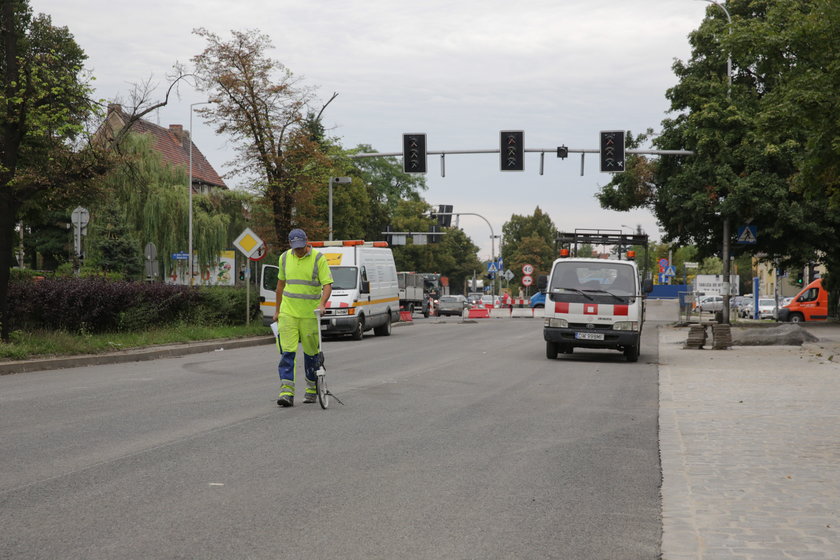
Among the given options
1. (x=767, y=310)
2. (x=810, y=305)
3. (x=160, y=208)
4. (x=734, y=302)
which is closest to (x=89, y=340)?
(x=160, y=208)

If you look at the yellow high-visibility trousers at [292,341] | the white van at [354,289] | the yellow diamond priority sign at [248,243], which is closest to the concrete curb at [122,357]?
the white van at [354,289]

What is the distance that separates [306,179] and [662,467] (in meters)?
29.5

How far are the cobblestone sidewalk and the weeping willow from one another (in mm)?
35229

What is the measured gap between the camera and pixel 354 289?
2778 cm

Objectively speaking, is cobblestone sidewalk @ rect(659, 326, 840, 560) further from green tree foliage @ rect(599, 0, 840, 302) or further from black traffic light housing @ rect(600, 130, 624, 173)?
black traffic light housing @ rect(600, 130, 624, 173)

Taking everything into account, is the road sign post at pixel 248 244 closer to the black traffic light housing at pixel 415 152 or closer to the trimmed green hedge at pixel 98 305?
the trimmed green hedge at pixel 98 305

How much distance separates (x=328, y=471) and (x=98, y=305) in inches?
589

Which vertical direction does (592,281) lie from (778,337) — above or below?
above

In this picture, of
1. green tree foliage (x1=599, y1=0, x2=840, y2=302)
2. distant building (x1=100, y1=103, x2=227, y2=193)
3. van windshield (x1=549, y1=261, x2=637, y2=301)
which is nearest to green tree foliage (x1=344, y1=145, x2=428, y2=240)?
distant building (x1=100, y1=103, x2=227, y2=193)

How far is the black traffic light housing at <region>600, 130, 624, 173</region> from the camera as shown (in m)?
29.7

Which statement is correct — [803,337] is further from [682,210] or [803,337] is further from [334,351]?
[334,351]

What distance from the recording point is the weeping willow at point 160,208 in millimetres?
46781

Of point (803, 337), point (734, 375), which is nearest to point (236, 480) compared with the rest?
point (734, 375)

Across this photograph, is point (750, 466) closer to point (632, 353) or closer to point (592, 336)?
point (592, 336)
